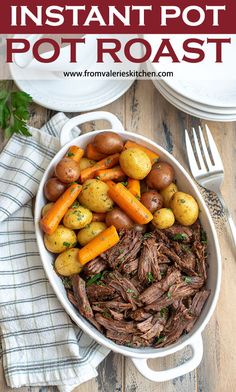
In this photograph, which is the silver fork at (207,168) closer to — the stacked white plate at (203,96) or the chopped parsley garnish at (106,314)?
the stacked white plate at (203,96)

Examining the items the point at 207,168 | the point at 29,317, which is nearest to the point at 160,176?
the point at 207,168

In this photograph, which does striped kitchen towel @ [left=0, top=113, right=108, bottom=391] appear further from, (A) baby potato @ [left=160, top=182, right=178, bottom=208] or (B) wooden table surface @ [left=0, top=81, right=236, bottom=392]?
(A) baby potato @ [left=160, top=182, right=178, bottom=208]

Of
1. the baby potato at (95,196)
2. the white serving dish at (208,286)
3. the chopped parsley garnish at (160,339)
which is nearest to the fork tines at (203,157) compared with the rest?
the white serving dish at (208,286)

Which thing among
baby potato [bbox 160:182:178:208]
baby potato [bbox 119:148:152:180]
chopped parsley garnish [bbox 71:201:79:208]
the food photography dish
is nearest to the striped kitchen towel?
the food photography dish

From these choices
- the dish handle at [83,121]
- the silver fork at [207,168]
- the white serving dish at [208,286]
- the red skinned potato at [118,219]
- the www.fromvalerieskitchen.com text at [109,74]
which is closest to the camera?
the white serving dish at [208,286]

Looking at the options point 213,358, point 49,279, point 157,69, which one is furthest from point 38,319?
point 157,69
